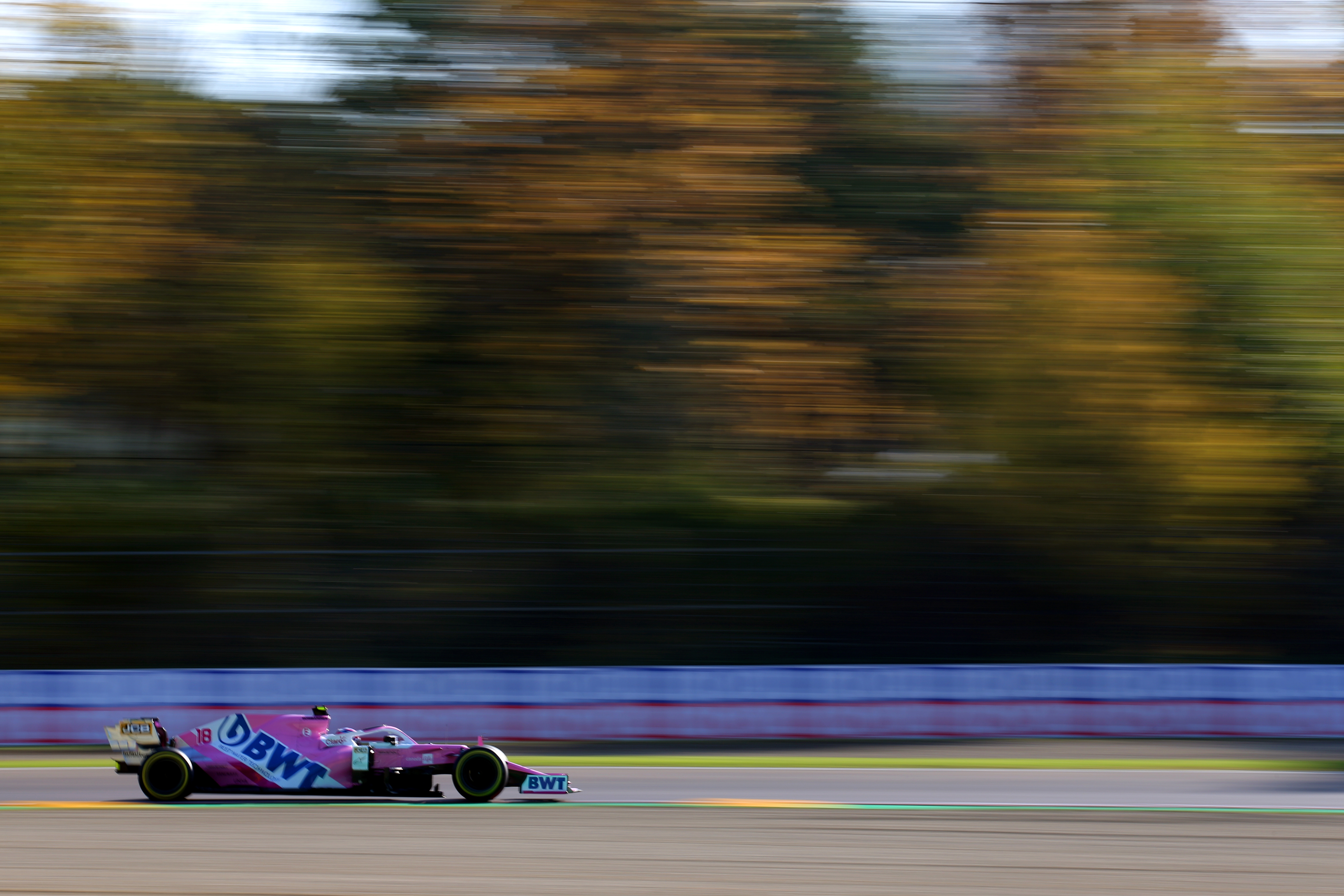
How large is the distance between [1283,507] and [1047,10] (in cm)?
651

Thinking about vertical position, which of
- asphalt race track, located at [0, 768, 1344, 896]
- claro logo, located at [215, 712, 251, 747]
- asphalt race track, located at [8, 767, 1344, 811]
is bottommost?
asphalt race track, located at [8, 767, 1344, 811]

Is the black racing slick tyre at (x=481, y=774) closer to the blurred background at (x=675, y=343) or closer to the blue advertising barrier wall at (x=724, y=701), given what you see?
the blue advertising barrier wall at (x=724, y=701)

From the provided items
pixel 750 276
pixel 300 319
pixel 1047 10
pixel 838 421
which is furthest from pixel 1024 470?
pixel 300 319

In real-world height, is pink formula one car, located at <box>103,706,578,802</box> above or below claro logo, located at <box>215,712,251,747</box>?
below

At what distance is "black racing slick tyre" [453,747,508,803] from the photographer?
7328 mm

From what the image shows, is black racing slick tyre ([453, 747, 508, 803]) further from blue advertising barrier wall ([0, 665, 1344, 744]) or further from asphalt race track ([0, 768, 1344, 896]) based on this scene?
blue advertising barrier wall ([0, 665, 1344, 744])

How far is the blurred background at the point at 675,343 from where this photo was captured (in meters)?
13.6

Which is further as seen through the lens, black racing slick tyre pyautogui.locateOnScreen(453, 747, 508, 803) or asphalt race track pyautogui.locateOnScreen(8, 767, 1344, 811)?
asphalt race track pyautogui.locateOnScreen(8, 767, 1344, 811)

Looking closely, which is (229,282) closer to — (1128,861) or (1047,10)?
Result: (1047,10)

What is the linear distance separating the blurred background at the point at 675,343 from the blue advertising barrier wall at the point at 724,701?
138cm

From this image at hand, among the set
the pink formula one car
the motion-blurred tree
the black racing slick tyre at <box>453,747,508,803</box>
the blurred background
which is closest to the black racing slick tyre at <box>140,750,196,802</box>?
the pink formula one car

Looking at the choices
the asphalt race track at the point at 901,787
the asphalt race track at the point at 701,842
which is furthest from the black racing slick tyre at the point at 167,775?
the asphalt race track at the point at 901,787

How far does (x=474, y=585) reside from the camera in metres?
13.6

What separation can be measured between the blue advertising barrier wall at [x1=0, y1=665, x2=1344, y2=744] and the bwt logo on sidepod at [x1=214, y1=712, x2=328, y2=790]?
14.3ft
